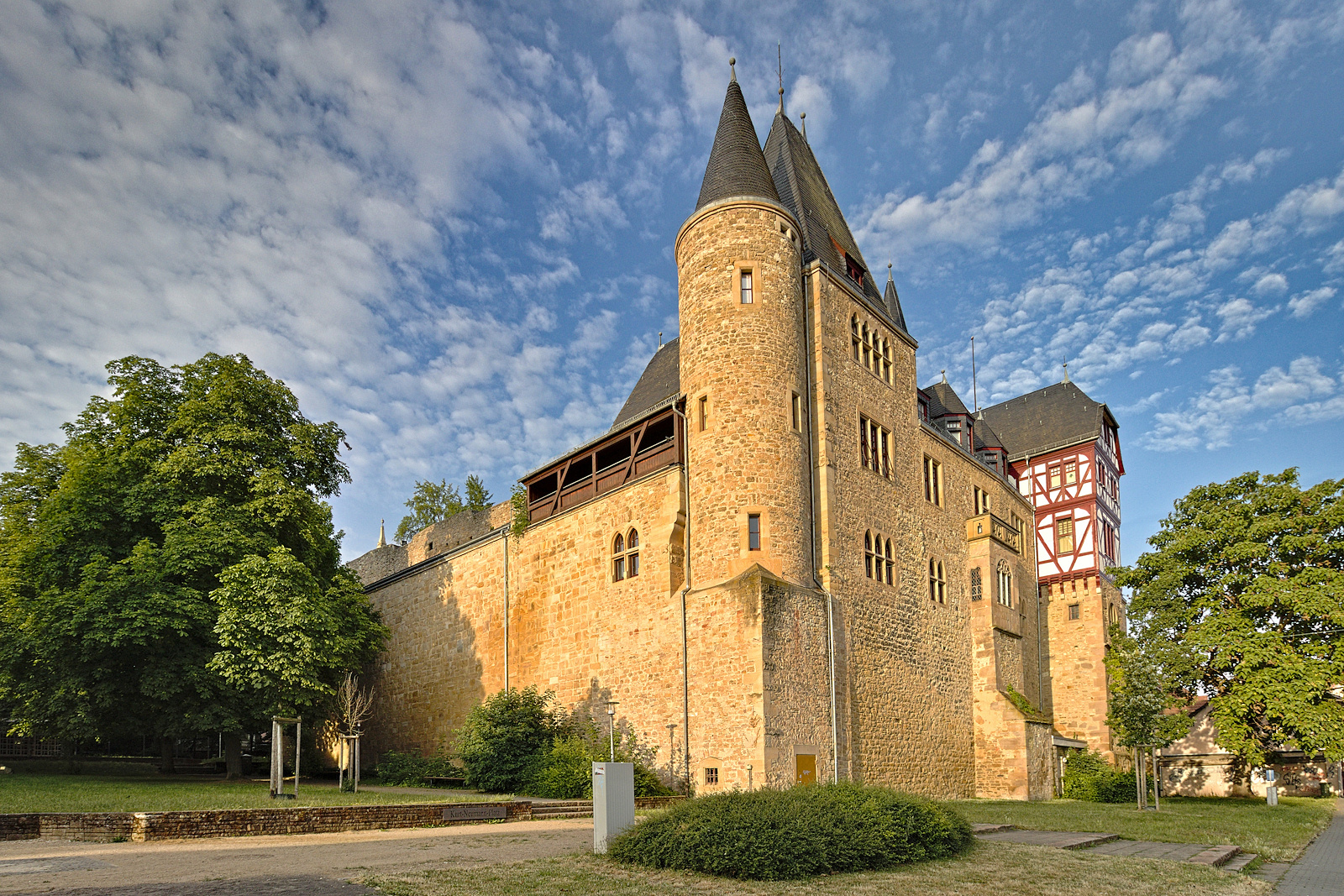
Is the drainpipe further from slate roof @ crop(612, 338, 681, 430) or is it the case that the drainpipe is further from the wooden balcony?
slate roof @ crop(612, 338, 681, 430)

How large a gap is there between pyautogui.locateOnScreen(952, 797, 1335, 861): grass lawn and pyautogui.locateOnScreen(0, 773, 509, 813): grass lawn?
34.3 ft

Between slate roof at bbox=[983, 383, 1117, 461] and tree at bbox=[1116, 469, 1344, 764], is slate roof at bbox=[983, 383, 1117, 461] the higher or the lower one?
the higher one

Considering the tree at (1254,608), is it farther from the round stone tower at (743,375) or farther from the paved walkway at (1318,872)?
the round stone tower at (743,375)

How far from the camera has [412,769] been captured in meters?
26.2

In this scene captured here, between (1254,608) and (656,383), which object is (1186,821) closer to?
(1254,608)

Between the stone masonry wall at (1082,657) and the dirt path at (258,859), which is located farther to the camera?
the stone masonry wall at (1082,657)

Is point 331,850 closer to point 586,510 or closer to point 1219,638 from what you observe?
point 586,510

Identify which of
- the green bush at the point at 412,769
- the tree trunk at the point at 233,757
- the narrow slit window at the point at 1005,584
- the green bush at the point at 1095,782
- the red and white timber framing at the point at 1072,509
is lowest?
the green bush at the point at 1095,782

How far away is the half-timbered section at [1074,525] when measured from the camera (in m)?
34.2

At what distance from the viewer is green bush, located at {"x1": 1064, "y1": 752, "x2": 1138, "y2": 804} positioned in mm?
27766

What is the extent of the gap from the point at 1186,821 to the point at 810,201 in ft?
59.6

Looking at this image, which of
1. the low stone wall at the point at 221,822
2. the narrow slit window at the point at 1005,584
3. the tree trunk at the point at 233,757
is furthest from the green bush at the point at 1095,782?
the tree trunk at the point at 233,757

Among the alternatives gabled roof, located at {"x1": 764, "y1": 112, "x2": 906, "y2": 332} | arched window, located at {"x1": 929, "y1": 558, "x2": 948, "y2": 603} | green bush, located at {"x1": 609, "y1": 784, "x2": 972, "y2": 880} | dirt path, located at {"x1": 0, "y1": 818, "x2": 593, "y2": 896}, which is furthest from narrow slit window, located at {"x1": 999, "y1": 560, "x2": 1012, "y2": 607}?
dirt path, located at {"x1": 0, "y1": 818, "x2": 593, "y2": 896}

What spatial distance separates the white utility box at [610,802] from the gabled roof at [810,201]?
16222 mm
